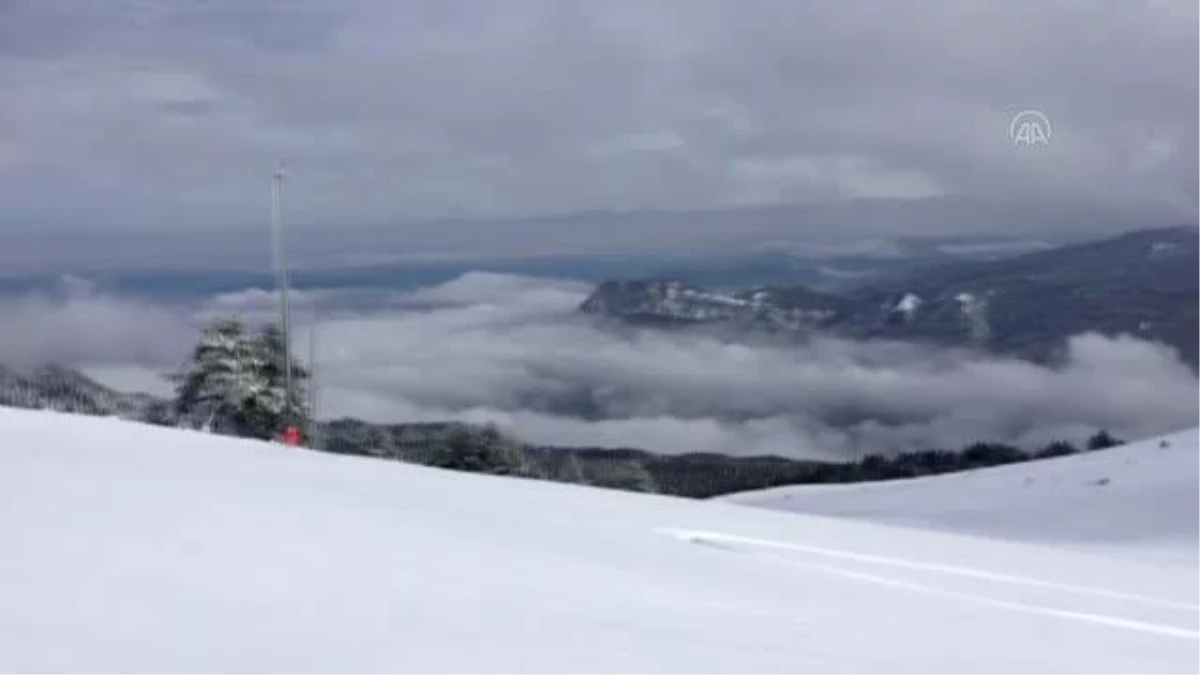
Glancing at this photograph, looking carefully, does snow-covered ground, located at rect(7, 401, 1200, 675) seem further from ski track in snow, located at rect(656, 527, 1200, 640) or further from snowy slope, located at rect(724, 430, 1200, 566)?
snowy slope, located at rect(724, 430, 1200, 566)

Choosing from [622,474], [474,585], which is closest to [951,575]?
[474,585]

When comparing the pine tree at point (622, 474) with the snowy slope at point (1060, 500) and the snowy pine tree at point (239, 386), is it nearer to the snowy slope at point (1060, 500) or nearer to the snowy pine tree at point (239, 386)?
the snowy slope at point (1060, 500)

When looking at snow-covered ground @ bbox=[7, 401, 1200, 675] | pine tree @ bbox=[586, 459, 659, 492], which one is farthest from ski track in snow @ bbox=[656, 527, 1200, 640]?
pine tree @ bbox=[586, 459, 659, 492]

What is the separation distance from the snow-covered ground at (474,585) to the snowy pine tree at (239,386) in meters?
7.54

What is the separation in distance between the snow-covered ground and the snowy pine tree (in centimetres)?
754

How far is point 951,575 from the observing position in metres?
6.53

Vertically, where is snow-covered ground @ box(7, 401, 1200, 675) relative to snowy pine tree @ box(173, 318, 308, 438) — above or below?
below

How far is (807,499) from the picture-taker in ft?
57.3

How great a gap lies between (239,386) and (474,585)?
1141 cm

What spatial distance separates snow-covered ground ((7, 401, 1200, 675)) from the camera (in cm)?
385

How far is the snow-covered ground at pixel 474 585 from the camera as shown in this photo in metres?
3.85

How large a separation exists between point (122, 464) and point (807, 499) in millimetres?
11630

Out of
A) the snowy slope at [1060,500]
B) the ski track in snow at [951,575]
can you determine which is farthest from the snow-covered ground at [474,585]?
the snowy slope at [1060,500]

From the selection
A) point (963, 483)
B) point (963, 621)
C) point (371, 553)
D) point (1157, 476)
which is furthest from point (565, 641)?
point (963, 483)
